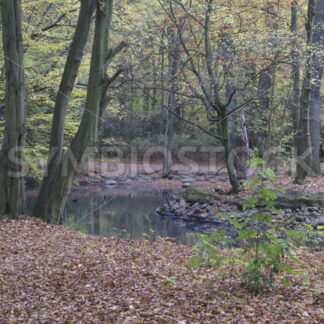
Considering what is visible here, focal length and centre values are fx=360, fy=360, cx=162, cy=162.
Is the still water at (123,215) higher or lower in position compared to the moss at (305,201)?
Result: lower

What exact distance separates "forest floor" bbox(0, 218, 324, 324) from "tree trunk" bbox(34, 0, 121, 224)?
7.27 feet

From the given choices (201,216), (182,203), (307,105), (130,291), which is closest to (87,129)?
(130,291)

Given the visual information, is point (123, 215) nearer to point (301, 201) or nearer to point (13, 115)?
point (13, 115)

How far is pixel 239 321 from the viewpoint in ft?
10.4

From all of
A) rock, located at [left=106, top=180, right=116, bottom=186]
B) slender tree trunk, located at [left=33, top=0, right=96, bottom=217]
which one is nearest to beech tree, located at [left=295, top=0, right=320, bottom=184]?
slender tree trunk, located at [left=33, top=0, right=96, bottom=217]

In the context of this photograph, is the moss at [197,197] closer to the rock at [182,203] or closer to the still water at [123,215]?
the rock at [182,203]

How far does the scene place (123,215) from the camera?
12.5 m

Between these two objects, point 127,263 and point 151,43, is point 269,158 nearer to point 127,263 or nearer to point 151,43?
point 151,43

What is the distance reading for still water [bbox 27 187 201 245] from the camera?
33.3ft

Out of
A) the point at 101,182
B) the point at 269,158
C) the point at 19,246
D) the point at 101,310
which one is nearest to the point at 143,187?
the point at 101,182

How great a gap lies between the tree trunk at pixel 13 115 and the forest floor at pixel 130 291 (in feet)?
7.06

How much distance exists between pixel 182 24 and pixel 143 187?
872cm

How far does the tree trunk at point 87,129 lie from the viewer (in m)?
7.85

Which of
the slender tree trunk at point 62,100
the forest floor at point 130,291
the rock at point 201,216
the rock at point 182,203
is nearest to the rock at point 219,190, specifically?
the rock at point 182,203
